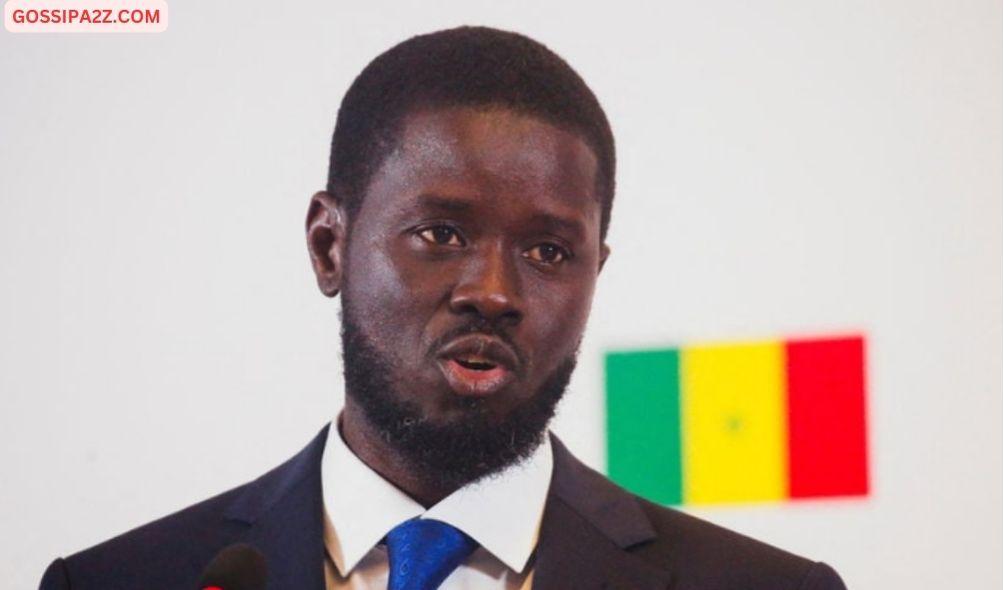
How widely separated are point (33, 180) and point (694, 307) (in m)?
1.10

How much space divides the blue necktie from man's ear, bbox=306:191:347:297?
0.37 metres

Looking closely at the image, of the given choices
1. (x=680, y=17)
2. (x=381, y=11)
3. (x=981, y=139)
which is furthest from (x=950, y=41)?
(x=381, y=11)

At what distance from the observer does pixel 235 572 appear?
144cm

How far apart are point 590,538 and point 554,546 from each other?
0.17 feet

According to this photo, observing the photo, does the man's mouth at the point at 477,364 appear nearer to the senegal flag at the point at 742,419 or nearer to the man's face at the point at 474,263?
the man's face at the point at 474,263

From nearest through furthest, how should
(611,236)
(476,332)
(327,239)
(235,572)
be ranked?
(235,572)
(476,332)
(327,239)
(611,236)

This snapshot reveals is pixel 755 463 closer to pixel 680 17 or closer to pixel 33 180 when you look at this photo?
pixel 680 17

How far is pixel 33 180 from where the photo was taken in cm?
239

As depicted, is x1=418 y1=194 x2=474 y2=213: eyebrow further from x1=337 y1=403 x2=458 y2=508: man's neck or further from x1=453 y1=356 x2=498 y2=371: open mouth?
x1=337 y1=403 x2=458 y2=508: man's neck

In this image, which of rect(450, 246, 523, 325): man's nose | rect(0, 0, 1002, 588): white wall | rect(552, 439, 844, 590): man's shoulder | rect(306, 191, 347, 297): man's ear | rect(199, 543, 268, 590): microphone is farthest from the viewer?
rect(0, 0, 1002, 588): white wall

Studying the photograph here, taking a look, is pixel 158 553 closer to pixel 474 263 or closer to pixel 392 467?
pixel 392 467

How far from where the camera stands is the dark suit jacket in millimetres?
1850

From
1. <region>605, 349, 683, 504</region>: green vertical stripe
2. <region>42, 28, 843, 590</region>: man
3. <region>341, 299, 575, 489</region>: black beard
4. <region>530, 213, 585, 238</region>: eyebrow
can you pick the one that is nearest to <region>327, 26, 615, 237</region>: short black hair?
<region>42, 28, 843, 590</region>: man

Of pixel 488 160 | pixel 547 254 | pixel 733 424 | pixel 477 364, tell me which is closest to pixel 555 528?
pixel 477 364
